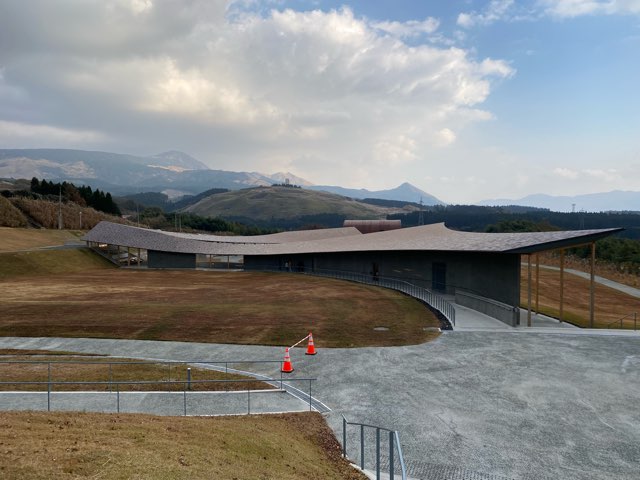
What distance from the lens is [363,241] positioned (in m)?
46.8

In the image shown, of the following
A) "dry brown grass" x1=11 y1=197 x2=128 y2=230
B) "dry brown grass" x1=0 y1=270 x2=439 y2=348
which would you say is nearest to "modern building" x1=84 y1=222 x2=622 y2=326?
"dry brown grass" x1=0 y1=270 x2=439 y2=348

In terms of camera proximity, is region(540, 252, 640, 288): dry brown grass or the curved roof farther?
region(540, 252, 640, 288): dry brown grass

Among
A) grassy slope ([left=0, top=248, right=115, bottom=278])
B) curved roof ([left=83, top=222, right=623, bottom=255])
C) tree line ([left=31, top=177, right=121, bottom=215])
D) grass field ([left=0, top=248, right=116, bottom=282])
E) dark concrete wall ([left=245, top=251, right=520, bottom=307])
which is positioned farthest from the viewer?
tree line ([left=31, top=177, right=121, bottom=215])

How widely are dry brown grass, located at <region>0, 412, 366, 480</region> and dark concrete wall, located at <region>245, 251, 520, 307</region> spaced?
68.5 ft

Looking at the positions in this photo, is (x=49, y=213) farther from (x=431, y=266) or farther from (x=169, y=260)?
(x=431, y=266)

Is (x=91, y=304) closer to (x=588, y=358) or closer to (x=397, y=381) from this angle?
(x=397, y=381)

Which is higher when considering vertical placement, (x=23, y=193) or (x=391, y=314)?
(x=23, y=193)

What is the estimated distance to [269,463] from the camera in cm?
891

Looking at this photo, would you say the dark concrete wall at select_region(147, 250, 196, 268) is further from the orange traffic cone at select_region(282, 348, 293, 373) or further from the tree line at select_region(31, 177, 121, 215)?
the tree line at select_region(31, 177, 121, 215)

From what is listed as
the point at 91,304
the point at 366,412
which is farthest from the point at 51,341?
the point at 366,412

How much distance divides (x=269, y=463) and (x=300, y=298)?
949 inches

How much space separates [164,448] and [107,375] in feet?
31.9

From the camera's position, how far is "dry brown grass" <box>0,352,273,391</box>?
15.0 m

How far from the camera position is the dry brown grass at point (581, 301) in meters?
30.9
